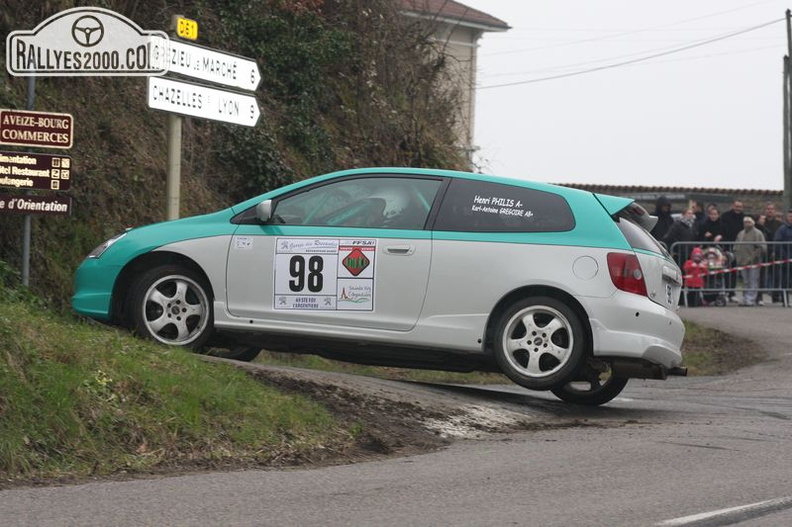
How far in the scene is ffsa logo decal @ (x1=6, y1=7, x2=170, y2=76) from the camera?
11.9m

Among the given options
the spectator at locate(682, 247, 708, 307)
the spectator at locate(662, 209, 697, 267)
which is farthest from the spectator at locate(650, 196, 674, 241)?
the spectator at locate(682, 247, 708, 307)

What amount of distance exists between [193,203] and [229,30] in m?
3.61

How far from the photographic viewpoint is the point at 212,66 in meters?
12.7

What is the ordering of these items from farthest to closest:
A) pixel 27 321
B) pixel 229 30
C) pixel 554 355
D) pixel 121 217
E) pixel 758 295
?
pixel 758 295 → pixel 229 30 → pixel 121 217 → pixel 554 355 → pixel 27 321


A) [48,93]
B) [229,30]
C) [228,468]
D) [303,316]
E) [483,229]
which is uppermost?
[229,30]

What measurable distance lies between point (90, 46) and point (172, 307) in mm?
2600

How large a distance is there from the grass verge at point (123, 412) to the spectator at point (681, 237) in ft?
54.6

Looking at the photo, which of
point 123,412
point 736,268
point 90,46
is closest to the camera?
point 123,412

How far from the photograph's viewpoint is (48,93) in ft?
49.2

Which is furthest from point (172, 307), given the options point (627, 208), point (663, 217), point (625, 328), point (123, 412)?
point (663, 217)

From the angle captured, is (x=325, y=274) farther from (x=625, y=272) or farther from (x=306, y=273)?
(x=625, y=272)

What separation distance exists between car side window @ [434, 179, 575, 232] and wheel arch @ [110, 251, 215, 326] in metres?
1.93

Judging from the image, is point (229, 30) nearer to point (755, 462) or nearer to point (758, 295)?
point (758, 295)

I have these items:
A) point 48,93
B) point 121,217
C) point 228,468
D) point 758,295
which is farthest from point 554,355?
point 758,295
